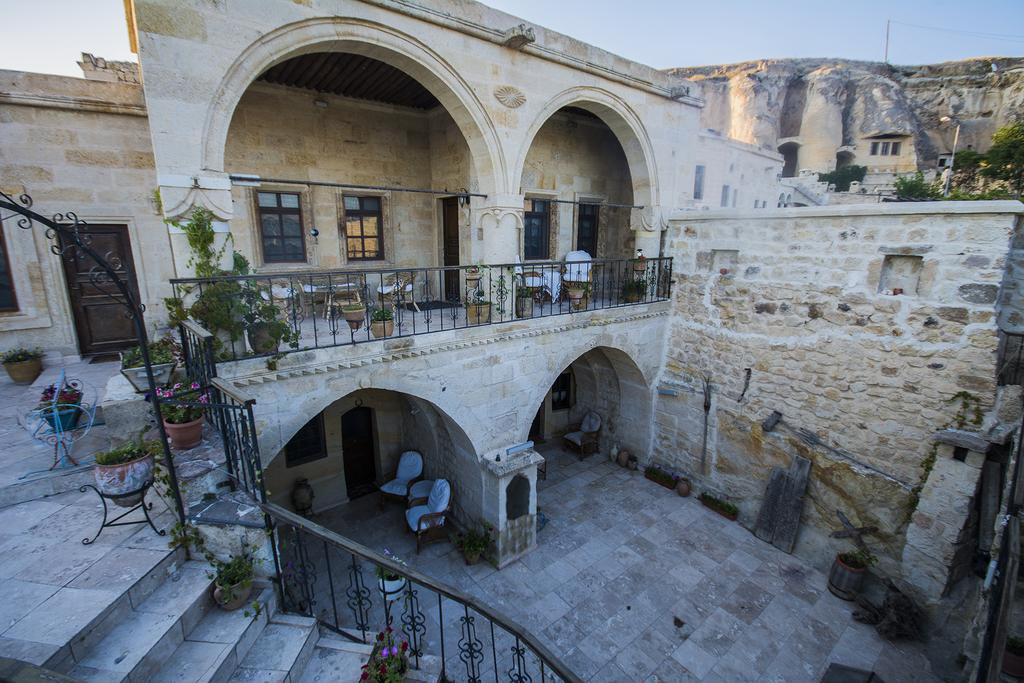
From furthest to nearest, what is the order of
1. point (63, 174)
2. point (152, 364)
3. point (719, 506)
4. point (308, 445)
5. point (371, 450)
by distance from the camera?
point (371, 450) < point (719, 506) < point (308, 445) < point (63, 174) < point (152, 364)

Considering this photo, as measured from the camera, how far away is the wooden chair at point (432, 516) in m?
6.89

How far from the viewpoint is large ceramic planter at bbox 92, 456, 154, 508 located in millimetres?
3154

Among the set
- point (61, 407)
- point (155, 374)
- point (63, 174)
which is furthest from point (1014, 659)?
point (63, 174)

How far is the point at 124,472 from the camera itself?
319cm

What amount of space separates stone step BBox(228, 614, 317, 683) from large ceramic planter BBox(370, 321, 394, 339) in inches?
116

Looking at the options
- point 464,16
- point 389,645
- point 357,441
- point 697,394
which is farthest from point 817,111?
point 389,645

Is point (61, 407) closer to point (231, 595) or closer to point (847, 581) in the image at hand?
point (231, 595)

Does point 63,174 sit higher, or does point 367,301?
point 63,174

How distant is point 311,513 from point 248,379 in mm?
4355

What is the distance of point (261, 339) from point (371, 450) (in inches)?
183

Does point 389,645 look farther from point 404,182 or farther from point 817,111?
point 817,111

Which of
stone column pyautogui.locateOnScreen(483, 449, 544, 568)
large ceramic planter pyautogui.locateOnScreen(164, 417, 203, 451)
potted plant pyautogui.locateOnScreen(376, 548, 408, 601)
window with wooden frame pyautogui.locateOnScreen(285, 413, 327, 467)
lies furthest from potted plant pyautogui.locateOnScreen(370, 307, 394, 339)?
window with wooden frame pyautogui.locateOnScreen(285, 413, 327, 467)

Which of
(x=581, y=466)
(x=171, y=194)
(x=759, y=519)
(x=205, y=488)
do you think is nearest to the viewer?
(x=205, y=488)

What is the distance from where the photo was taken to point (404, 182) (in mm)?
8734
